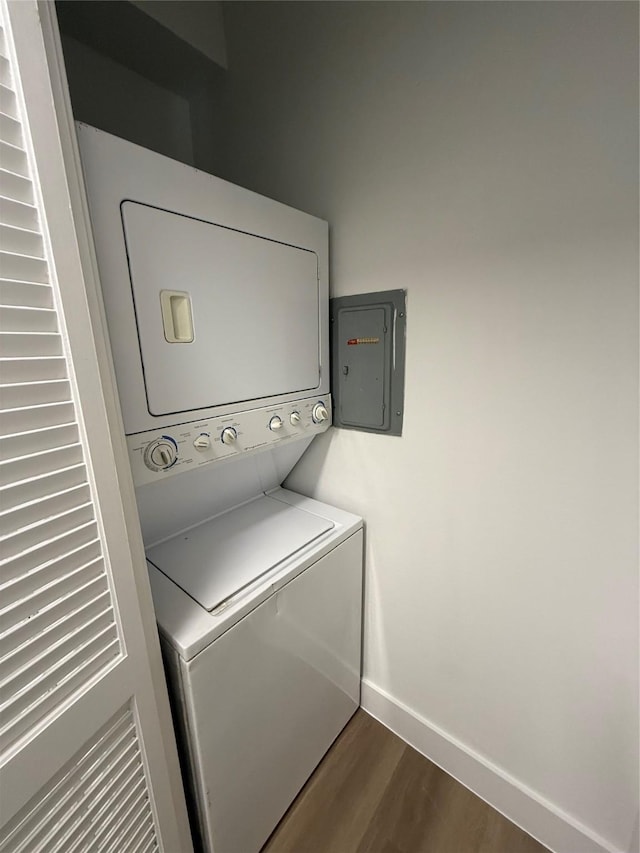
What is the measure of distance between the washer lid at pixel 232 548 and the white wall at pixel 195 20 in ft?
6.38

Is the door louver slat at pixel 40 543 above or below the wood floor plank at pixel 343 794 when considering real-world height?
above

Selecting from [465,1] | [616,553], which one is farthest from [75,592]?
[465,1]

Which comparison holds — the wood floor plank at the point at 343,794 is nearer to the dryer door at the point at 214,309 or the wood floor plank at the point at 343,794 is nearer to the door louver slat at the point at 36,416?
the dryer door at the point at 214,309

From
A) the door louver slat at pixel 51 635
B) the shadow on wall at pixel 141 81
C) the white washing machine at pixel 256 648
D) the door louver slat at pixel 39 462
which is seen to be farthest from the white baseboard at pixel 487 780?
the shadow on wall at pixel 141 81

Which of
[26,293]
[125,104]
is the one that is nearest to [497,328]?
[26,293]

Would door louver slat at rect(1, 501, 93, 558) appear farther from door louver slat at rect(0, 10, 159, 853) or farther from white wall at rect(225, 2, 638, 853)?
white wall at rect(225, 2, 638, 853)

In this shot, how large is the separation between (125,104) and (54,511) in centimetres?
184

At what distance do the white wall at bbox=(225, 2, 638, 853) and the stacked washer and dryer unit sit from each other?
30 centimetres

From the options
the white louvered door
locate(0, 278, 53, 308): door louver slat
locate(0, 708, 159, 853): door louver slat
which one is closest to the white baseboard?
locate(0, 708, 159, 853): door louver slat

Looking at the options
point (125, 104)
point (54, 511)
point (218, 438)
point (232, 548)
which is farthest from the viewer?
point (125, 104)

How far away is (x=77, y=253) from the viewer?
0.66 meters

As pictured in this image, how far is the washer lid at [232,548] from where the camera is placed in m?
1.18

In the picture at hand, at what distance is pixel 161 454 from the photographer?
1.01 metres

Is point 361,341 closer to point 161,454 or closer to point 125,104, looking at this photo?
point 161,454
